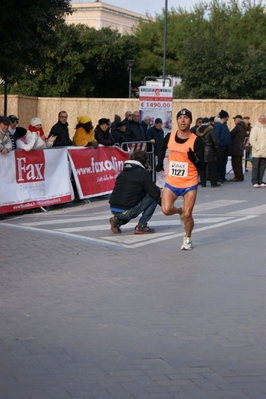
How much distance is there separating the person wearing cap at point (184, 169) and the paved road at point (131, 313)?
540 mm

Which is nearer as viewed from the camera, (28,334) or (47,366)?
(47,366)

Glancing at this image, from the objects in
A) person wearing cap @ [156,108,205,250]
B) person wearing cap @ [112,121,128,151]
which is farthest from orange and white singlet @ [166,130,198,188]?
person wearing cap @ [112,121,128,151]

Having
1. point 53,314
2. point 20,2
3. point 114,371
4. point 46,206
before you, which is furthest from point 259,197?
point 114,371

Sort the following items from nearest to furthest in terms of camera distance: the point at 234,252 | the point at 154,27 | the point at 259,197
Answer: the point at 234,252 < the point at 259,197 < the point at 154,27

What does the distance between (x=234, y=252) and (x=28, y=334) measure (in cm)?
481

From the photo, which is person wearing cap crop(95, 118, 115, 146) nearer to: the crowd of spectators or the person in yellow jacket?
the crowd of spectators

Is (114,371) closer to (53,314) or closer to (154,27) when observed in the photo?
(53,314)

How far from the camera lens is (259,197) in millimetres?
18344

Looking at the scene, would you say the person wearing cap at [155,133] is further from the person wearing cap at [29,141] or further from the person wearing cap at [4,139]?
the person wearing cap at [4,139]

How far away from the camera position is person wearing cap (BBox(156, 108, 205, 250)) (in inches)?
425

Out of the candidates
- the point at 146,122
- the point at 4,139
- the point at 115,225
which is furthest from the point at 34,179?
the point at 146,122

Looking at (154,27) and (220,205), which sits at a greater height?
(154,27)

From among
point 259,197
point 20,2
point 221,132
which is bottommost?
point 259,197

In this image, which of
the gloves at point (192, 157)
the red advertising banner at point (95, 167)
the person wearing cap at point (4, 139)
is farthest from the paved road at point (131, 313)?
the red advertising banner at point (95, 167)
